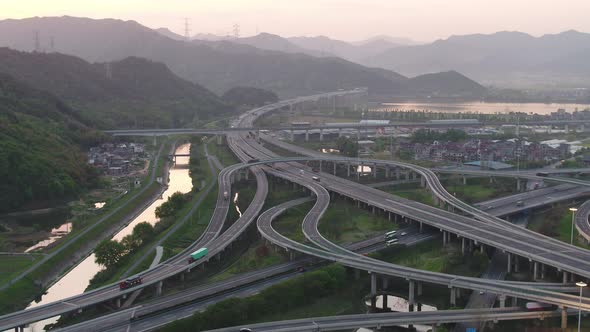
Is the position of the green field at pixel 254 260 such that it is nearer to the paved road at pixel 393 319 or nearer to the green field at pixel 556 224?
the paved road at pixel 393 319

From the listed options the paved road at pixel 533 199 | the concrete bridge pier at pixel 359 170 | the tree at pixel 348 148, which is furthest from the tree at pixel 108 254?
the tree at pixel 348 148

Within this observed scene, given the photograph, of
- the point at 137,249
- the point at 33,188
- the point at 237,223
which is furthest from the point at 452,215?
the point at 33,188

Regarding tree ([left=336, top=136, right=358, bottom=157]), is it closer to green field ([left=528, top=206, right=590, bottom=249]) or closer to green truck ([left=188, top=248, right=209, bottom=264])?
green field ([left=528, top=206, right=590, bottom=249])

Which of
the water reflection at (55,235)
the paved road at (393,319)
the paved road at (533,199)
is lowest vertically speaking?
the water reflection at (55,235)

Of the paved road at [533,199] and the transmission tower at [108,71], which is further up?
the transmission tower at [108,71]

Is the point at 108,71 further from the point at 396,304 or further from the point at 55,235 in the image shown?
the point at 396,304

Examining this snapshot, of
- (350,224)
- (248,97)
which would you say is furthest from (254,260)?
(248,97)

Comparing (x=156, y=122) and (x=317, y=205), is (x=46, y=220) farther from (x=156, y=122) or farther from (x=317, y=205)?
(x=156, y=122)
